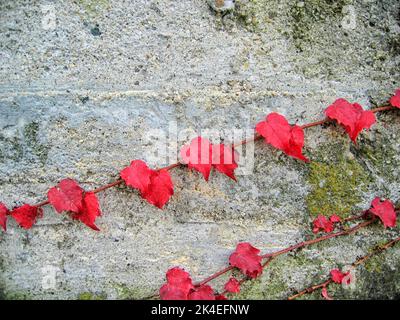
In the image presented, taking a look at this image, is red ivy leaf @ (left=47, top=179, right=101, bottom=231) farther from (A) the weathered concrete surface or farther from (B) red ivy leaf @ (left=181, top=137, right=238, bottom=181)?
(B) red ivy leaf @ (left=181, top=137, right=238, bottom=181)

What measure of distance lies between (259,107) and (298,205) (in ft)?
1.52

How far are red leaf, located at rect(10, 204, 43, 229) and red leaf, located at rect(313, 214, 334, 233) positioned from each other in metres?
1.21

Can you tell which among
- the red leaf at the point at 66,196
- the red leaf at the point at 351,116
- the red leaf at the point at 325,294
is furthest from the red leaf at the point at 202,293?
the red leaf at the point at 351,116

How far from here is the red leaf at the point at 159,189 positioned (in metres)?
1.54

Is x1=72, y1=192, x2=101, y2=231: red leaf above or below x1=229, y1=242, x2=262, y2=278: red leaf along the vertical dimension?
above

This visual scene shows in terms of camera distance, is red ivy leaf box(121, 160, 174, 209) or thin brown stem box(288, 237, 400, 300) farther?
thin brown stem box(288, 237, 400, 300)

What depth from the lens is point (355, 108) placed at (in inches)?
61.4

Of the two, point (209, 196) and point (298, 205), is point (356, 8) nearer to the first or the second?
point (298, 205)

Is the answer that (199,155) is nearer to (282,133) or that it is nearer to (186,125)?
(186,125)

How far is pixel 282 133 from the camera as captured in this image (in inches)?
60.4

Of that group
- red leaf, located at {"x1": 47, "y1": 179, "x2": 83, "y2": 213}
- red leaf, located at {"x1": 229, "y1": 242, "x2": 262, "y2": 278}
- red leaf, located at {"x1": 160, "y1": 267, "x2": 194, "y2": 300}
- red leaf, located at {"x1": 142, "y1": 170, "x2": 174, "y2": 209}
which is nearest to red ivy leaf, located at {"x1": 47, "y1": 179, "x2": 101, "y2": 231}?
red leaf, located at {"x1": 47, "y1": 179, "x2": 83, "y2": 213}

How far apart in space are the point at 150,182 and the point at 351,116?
0.88 meters

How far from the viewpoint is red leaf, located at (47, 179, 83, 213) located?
1.53 meters
